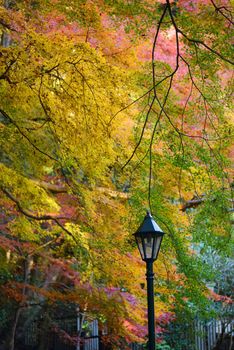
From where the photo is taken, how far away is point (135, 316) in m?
8.94

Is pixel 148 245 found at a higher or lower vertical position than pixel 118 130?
lower

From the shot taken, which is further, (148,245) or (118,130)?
(118,130)

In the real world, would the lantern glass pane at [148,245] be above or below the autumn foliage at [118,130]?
below

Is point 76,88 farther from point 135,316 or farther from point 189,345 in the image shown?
point 189,345

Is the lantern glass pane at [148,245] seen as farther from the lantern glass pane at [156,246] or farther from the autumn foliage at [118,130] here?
the autumn foliage at [118,130]

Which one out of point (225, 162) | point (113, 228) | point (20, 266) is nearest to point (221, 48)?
point (225, 162)

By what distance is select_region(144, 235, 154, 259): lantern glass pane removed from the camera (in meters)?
5.06

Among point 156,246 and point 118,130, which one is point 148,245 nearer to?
point 156,246

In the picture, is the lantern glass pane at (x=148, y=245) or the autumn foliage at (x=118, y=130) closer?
the lantern glass pane at (x=148, y=245)

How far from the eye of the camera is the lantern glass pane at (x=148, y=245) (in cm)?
506

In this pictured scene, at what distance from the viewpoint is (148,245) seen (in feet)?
16.7

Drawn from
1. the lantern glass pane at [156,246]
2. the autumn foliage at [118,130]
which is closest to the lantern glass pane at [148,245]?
the lantern glass pane at [156,246]

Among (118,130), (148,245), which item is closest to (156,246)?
(148,245)

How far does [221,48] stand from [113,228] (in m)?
3.41
